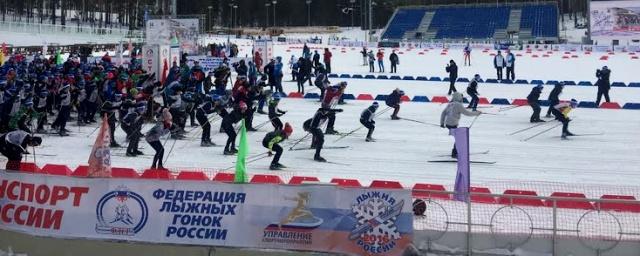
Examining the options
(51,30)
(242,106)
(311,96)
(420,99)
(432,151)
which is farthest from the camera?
(51,30)

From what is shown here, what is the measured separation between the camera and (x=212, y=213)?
9273 mm

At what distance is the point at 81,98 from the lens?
61.6ft

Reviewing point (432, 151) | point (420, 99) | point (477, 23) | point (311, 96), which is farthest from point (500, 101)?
point (477, 23)

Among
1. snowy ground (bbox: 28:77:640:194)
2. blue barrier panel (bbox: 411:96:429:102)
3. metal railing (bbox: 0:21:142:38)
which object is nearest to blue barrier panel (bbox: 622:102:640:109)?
snowy ground (bbox: 28:77:640:194)

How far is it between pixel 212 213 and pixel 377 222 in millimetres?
2179

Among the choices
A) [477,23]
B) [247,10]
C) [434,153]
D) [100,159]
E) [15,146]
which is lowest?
[434,153]

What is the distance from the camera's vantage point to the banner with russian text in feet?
29.2

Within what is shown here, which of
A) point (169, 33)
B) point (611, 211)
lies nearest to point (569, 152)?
point (611, 211)

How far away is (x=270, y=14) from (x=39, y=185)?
4481 inches

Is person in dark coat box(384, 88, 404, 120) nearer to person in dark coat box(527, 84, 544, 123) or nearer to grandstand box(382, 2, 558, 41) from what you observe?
person in dark coat box(527, 84, 544, 123)

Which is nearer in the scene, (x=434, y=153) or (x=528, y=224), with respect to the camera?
(x=528, y=224)

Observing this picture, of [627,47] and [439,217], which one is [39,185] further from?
[627,47]

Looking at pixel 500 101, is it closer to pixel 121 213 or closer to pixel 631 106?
pixel 631 106

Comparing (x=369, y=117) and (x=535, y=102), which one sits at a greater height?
(x=535, y=102)
